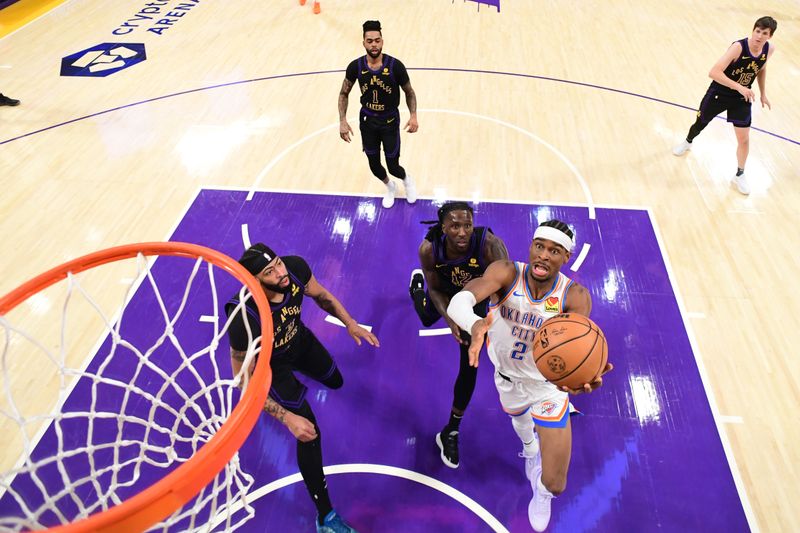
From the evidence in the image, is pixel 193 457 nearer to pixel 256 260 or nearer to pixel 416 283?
pixel 256 260

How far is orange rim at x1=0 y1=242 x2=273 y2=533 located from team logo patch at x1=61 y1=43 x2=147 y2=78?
26.9 feet

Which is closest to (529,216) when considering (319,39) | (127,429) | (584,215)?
(584,215)

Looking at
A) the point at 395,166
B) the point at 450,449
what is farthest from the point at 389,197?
the point at 450,449

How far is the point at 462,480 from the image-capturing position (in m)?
3.69

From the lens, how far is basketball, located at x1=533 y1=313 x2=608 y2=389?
2.72m

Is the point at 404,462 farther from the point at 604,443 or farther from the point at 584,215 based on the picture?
the point at 584,215

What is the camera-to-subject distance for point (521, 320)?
10.3 ft

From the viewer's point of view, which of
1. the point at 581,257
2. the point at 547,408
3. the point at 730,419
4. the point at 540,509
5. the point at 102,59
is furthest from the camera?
the point at 102,59

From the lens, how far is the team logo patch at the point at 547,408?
10.4ft

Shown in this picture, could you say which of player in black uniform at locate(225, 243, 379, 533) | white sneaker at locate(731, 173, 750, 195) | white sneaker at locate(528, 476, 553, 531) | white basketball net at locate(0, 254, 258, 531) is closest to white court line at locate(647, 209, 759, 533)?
white sneaker at locate(528, 476, 553, 531)

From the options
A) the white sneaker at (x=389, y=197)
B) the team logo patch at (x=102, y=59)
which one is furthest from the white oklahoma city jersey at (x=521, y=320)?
the team logo patch at (x=102, y=59)

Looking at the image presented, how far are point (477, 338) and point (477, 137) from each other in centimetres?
516

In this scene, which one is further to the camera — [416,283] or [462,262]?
[416,283]

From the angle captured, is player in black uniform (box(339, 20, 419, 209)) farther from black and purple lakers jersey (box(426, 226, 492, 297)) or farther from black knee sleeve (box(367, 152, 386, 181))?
black and purple lakers jersey (box(426, 226, 492, 297))
